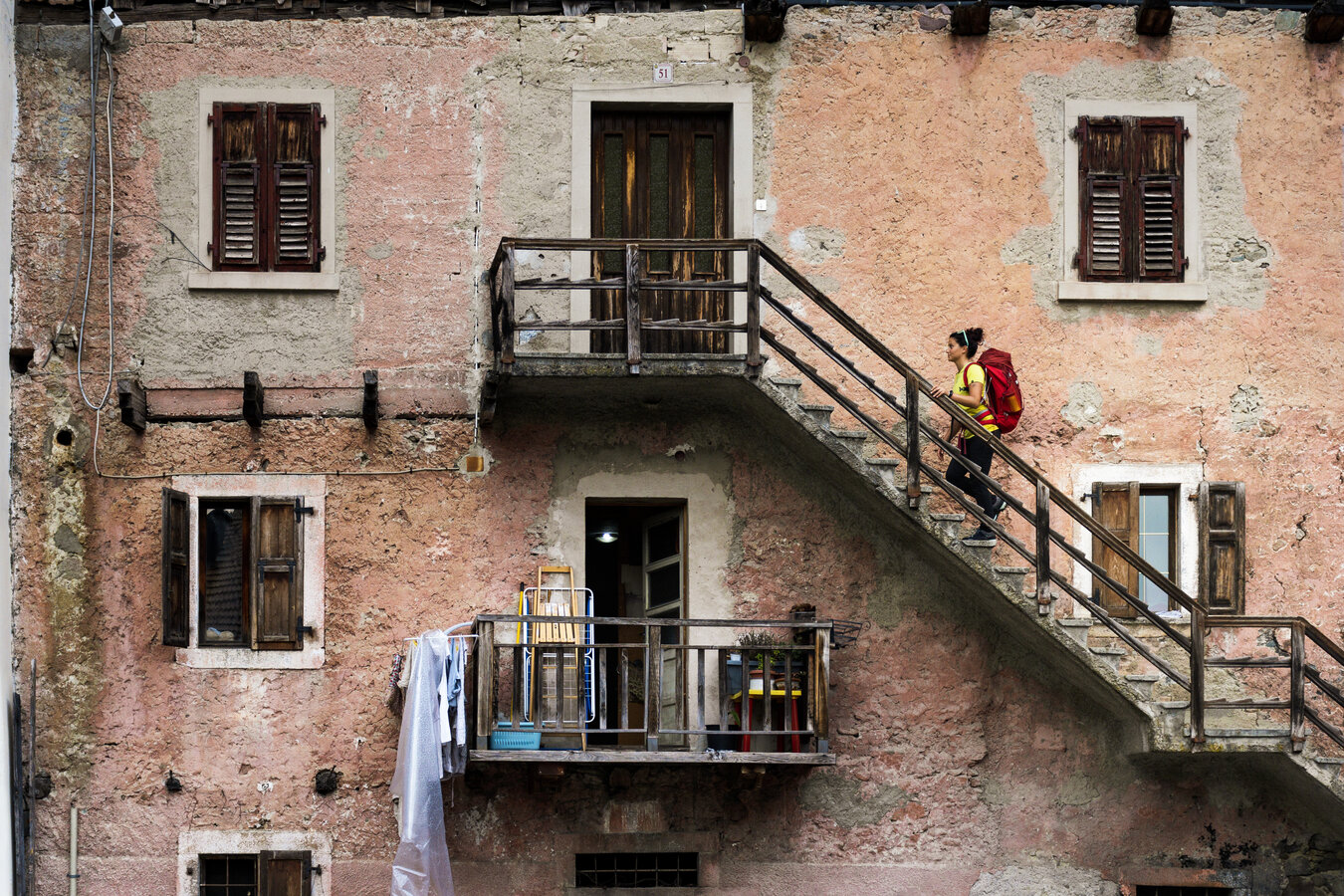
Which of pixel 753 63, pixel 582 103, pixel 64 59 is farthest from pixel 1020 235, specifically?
pixel 64 59

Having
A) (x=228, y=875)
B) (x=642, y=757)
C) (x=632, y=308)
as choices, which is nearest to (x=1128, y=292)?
(x=632, y=308)

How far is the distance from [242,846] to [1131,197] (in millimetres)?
8567

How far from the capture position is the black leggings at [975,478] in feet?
44.8

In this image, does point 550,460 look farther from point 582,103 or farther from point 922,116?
point 922,116

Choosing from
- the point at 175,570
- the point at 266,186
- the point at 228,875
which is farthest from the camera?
the point at 266,186

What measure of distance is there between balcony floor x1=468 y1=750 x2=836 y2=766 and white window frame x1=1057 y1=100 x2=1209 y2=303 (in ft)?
14.0

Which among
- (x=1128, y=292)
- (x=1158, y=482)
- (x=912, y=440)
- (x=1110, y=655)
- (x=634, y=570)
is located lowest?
(x=1110, y=655)

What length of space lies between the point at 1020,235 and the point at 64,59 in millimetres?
7731

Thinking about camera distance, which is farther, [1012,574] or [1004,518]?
[1004,518]

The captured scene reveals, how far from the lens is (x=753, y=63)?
14641 mm

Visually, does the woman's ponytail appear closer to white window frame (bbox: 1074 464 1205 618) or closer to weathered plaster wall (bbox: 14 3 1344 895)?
weathered plaster wall (bbox: 14 3 1344 895)

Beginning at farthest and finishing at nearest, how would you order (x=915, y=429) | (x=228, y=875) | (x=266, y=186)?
(x=266, y=186) < (x=228, y=875) < (x=915, y=429)

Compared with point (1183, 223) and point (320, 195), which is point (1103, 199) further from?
point (320, 195)

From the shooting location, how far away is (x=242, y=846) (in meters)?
13.7
